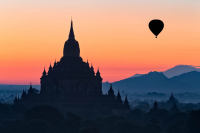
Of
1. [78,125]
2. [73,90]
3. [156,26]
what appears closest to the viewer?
[156,26]

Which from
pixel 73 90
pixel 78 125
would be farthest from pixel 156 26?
pixel 73 90

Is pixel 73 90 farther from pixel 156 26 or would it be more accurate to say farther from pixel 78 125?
pixel 156 26

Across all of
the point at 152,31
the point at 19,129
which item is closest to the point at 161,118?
the point at 19,129

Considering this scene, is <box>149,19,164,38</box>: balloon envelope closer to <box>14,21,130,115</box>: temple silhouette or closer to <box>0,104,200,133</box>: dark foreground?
<box>0,104,200,133</box>: dark foreground

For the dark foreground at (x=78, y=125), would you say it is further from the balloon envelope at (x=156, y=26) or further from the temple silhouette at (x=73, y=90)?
the balloon envelope at (x=156, y=26)

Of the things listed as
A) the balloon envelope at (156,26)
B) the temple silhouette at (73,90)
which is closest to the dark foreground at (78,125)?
the temple silhouette at (73,90)
